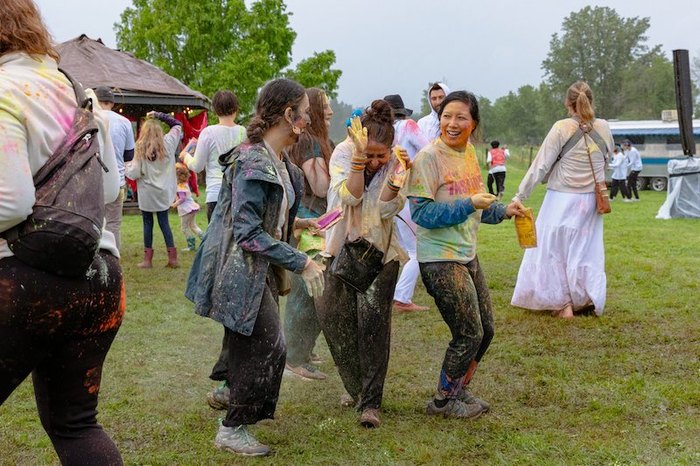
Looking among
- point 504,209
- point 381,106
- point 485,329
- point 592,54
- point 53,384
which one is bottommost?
point 485,329

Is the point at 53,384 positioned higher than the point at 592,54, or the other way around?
the point at 592,54

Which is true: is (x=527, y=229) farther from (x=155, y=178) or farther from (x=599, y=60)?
(x=599, y=60)

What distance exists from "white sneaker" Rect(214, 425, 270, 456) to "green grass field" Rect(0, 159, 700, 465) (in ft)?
0.18

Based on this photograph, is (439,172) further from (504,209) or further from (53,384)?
(53,384)

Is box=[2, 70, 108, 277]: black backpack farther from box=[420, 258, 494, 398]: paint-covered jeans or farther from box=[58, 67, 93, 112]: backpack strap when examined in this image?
box=[420, 258, 494, 398]: paint-covered jeans

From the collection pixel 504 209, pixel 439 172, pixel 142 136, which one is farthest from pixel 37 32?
pixel 142 136

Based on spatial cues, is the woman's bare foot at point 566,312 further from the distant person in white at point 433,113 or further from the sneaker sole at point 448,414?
the sneaker sole at point 448,414

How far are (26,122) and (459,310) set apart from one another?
264 cm

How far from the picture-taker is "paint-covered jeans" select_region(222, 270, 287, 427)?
12.2ft

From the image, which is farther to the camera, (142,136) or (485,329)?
(142,136)

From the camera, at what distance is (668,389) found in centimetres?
490

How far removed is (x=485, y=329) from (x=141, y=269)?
615 centimetres

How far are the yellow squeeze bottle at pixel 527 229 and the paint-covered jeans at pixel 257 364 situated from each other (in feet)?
5.70

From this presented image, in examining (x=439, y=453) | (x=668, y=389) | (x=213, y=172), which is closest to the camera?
(x=439, y=453)
